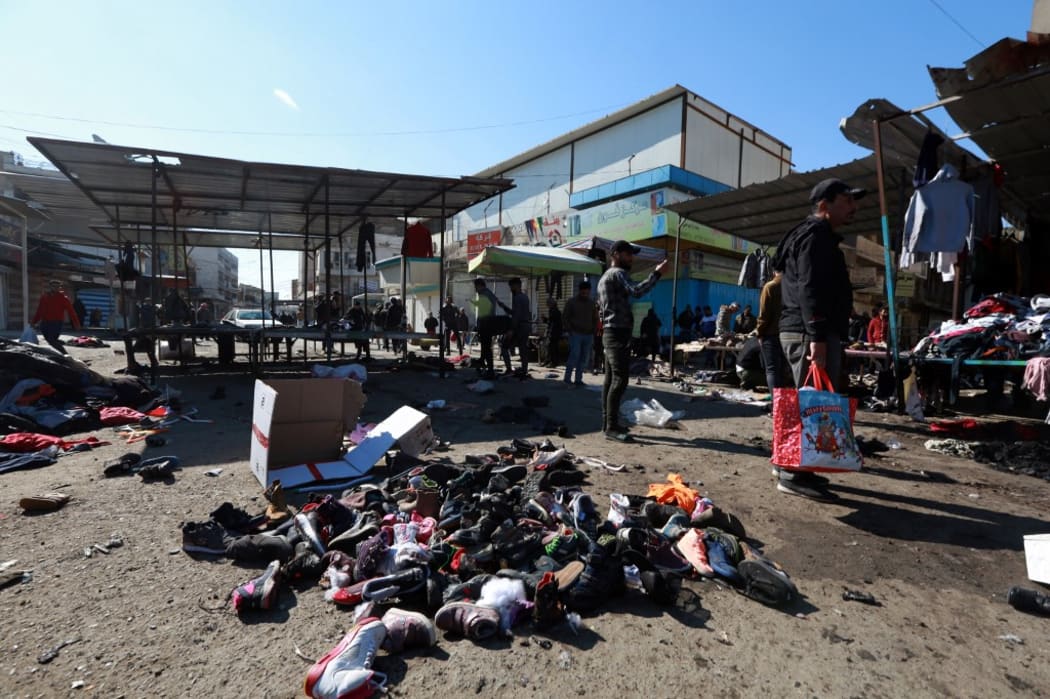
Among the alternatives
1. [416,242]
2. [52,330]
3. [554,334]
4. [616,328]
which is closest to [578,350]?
[616,328]

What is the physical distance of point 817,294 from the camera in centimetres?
334

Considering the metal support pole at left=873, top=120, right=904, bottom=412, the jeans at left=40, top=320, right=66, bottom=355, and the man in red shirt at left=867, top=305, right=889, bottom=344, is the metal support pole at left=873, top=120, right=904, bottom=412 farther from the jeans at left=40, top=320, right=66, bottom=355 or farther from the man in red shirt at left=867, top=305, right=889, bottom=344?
the jeans at left=40, top=320, right=66, bottom=355

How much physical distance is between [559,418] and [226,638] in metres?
4.56

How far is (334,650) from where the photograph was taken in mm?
1692

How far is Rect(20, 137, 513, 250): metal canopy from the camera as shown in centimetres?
766

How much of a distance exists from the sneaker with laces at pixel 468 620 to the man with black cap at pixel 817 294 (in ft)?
8.48

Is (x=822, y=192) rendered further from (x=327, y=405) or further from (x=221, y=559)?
(x=221, y=559)

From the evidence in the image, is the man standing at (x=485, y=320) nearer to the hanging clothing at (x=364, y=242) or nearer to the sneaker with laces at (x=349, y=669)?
the hanging clothing at (x=364, y=242)

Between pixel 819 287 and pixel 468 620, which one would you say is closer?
pixel 468 620

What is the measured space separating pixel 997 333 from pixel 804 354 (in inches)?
155

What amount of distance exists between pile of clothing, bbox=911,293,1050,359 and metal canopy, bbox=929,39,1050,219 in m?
2.17

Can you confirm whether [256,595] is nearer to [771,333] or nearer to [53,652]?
[53,652]

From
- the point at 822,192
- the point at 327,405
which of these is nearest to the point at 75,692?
the point at 327,405

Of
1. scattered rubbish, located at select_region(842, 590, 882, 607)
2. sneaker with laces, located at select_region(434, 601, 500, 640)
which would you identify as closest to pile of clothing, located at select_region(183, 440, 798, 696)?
sneaker with laces, located at select_region(434, 601, 500, 640)
